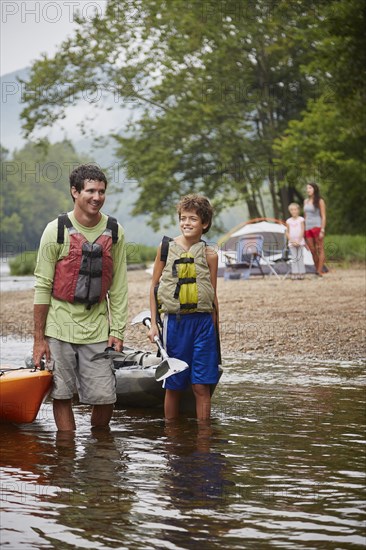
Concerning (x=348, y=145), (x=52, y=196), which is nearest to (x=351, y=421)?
Answer: (x=348, y=145)

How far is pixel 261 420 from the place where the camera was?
7043 mm

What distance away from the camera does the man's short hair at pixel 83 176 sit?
19.6 feet

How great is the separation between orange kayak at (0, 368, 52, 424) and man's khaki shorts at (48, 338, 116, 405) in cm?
11

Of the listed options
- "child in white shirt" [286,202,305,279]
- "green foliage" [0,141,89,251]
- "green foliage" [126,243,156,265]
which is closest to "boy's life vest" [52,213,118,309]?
"child in white shirt" [286,202,305,279]

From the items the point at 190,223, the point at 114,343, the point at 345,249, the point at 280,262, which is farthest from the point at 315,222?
the point at 114,343

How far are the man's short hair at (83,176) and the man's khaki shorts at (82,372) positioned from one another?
93 centimetres

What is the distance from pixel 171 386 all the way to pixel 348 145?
24.6m

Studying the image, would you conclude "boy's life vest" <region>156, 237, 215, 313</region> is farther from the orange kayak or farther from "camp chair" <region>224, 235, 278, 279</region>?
"camp chair" <region>224, 235, 278, 279</region>

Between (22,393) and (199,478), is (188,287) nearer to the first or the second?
(22,393)

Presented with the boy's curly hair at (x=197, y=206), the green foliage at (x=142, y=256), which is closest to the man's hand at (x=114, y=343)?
the boy's curly hair at (x=197, y=206)

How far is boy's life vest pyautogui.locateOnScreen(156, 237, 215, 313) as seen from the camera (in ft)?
21.3

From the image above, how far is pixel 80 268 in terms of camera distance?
19.6 feet

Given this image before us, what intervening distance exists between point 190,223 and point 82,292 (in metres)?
0.97

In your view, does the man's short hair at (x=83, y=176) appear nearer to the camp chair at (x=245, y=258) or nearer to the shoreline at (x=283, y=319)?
the shoreline at (x=283, y=319)
